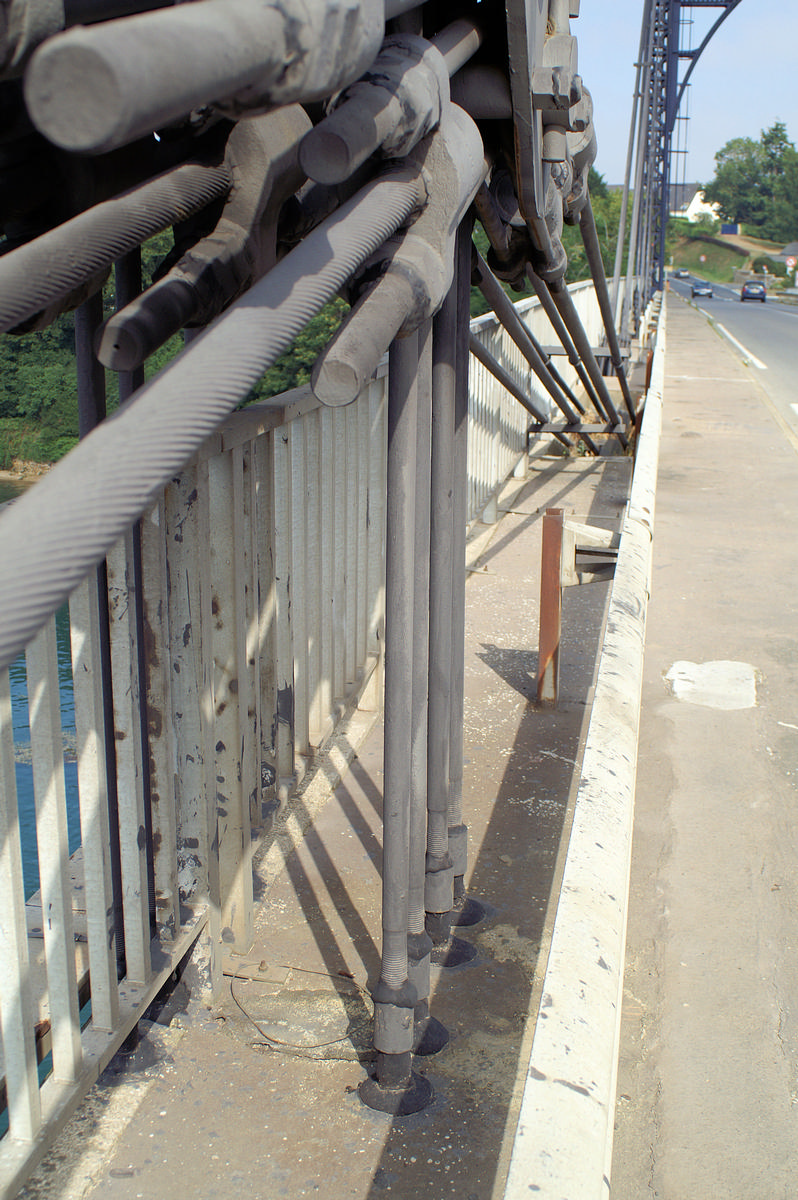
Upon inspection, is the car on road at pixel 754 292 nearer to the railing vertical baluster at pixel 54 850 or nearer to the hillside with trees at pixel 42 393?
the hillside with trees at pixel 42 393

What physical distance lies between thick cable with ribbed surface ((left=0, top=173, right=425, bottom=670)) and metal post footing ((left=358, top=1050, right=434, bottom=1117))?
5.49ft

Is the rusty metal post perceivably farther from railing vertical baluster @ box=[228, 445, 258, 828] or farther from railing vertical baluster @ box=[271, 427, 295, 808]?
railing vertical baluster @ box=[228, 445, 258, 828]

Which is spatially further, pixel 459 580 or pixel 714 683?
pixel 714 683

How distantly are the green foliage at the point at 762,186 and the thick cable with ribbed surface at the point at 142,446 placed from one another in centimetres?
13215

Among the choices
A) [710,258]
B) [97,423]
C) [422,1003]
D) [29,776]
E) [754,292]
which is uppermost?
[710,258]

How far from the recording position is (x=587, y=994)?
4.50 ft

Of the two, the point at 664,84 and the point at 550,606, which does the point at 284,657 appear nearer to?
the point at 550,606

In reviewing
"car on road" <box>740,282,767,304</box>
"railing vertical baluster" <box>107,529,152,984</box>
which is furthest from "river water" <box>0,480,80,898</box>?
"car on road" <box>740,282,767,304</box>

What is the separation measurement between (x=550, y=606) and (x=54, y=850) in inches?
113

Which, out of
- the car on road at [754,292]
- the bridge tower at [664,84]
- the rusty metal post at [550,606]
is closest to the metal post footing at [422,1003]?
the rusty metal post at [550,606]

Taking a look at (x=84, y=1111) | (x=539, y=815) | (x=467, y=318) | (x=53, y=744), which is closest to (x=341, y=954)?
(x=84, y=1111)

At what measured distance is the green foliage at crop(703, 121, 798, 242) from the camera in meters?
120

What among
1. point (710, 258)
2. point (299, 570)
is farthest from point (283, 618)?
point (710, 258)

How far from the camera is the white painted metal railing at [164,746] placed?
6.05 ft
